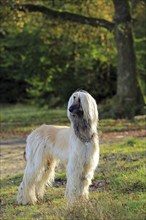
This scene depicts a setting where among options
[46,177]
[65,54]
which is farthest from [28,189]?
[65,54]

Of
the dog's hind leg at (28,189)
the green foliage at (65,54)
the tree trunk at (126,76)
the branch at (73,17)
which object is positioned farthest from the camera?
the green foliage at (65,54)

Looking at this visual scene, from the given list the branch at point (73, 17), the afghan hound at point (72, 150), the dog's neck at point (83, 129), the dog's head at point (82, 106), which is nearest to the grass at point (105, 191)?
the afghan hound at point (72, 150)

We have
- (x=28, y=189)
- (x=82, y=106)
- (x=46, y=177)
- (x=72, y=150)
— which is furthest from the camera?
(x=46, y=177)

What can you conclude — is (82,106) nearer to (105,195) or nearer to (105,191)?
(105,195)

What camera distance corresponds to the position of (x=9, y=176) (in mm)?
10562

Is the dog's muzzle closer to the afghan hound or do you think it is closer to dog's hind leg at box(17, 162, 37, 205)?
the afghan hound

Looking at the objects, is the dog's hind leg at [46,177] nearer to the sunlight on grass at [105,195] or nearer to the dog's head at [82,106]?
the sunlight on grass at [105,195]

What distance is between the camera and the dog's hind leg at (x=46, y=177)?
8.56 m

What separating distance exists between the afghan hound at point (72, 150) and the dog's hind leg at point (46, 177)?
0.05 meters

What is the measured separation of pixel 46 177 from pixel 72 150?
130cm

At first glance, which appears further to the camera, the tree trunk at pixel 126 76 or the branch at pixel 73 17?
the branch at pixel 73 17

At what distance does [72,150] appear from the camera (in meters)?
7.50

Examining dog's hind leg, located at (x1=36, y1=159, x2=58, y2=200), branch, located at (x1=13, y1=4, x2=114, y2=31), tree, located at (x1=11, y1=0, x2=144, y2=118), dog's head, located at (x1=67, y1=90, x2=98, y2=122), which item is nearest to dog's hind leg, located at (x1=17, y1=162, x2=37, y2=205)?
dog's hind leg, located at (x1=36, y1=159, x2=58, y2=200)

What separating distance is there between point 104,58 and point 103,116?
289 inches
